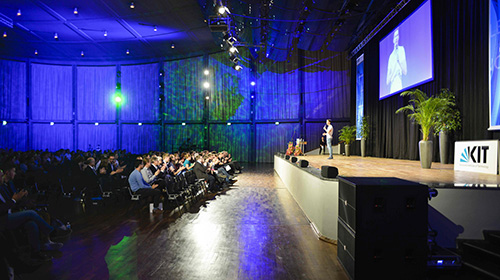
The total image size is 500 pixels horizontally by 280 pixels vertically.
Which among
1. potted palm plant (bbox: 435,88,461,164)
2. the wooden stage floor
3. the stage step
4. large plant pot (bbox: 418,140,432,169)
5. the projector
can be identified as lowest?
the stage step

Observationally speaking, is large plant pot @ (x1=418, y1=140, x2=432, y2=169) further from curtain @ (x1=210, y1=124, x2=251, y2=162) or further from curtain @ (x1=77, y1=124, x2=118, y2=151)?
curtain @ (x1=77, y1=124, x2=118, y2=151)

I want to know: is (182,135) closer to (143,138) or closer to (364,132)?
(143,138)

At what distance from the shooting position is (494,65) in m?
5.85

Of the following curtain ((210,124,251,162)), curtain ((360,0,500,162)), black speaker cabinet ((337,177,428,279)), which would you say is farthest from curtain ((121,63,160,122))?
black speaker cabinet ((337,177,428,279))

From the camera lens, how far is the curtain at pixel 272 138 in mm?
18750

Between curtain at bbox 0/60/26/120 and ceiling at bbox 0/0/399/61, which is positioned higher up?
ceiling at bbox 0/0/399/61

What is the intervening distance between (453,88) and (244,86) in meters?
13.5

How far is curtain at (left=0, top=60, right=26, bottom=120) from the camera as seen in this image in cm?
1878

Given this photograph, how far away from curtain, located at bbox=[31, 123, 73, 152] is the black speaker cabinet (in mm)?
22420

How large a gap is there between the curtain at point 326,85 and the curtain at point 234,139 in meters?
4.25

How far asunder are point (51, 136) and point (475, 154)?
23186mm

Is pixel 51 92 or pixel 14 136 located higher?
pixel 51 92

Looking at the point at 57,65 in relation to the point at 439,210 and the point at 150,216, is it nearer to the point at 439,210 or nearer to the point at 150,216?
the point at 150,216

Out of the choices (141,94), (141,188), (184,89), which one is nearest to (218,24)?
(141,188)
